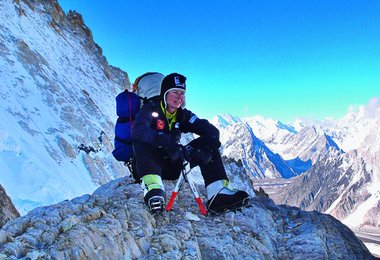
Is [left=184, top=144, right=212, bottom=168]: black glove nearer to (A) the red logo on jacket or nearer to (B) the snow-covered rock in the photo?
(A) the red logo on jacket

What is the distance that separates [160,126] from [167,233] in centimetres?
243

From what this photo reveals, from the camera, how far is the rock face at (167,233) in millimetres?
5605

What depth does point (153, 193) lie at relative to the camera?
7410 mm

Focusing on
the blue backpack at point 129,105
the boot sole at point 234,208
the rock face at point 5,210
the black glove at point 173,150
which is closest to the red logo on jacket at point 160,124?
the blue backpack at point 129,105

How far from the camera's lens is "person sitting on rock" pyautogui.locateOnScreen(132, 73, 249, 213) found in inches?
295

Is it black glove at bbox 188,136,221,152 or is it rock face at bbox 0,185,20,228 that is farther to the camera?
rock face at bbox 0,185,20,228

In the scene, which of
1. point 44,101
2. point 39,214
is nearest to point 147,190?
point 39,214

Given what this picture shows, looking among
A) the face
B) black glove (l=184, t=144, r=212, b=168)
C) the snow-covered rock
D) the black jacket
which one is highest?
the snow-covered rock

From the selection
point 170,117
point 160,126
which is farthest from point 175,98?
point 160,126

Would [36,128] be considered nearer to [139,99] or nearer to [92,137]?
[92,137]

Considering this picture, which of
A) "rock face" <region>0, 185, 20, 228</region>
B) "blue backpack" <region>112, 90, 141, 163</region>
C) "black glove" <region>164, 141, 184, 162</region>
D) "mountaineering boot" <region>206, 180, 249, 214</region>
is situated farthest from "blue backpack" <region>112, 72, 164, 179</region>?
"rock face" <region>0, 185, 20, 228</region>

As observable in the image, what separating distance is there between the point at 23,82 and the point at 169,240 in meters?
42.7

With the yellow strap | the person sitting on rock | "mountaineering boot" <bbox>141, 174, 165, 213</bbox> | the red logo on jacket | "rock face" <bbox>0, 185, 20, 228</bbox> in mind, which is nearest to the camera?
"mountaineering boot" <bbox>141, 174, 165, 213</bbox>

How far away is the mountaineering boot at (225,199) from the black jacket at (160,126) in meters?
1.17
